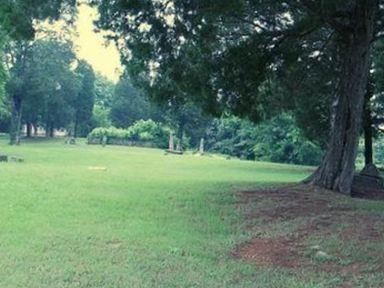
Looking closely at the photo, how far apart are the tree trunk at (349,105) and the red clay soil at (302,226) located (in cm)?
122

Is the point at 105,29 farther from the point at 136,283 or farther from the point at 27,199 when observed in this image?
the point at 136,283

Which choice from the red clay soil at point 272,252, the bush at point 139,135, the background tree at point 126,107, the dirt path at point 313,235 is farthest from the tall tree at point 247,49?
the background tree at point 126,107

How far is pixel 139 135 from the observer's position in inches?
2506

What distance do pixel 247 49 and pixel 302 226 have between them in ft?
20.8

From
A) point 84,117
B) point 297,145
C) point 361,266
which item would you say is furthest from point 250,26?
point 84,117

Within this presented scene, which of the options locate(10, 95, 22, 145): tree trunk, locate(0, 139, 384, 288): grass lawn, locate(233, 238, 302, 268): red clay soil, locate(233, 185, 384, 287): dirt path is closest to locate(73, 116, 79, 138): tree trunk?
locate(10, 95, 22, 145): tree trunk

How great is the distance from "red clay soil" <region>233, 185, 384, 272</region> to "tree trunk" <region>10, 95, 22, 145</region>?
44204 millimetres

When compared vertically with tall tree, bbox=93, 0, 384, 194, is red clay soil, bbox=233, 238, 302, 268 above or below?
below

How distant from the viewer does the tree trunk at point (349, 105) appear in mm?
14984

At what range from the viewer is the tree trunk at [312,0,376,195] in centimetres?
1498

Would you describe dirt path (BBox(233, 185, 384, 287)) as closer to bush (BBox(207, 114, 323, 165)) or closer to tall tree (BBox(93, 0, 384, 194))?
tall tree (BBox(93, 0, 384, 194))

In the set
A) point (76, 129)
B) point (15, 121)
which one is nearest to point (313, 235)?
point (15, 121)

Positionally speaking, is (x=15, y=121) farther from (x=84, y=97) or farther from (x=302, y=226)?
(x=302, y=226)

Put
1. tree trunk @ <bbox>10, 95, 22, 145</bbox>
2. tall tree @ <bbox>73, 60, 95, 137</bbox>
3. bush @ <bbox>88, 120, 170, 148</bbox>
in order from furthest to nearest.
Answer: tall tree @ <bbox>73, 60, 95, 137</bbox>, bush @ <bbox>88, 120, 170, 148</bbox>, tree trunk @ <bbox>10, 95, 22, 145</bbox>
